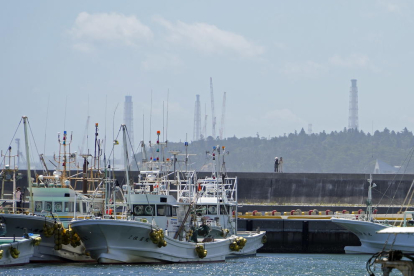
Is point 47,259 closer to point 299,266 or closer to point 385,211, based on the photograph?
point 299,266

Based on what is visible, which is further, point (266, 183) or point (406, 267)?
point (266, 183)

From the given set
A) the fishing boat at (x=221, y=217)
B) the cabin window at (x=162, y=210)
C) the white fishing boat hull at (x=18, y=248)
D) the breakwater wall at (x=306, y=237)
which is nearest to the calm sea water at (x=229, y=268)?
the white fishing boat hull at (x=18, y=248)

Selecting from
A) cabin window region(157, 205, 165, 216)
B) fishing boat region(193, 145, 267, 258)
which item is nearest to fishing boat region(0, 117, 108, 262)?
cabin window region(157, 205, 165, 216)

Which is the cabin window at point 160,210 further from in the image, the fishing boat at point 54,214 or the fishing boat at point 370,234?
the fishing boat at point 370,234

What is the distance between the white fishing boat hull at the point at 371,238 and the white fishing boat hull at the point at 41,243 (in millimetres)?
15035

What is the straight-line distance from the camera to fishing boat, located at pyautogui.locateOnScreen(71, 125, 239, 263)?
3822 centimetres

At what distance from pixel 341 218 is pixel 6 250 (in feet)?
67.7

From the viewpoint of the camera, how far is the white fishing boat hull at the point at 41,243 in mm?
40125

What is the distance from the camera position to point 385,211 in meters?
60.9

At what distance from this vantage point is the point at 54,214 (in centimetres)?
4375

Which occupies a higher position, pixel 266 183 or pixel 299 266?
pixel 266 183

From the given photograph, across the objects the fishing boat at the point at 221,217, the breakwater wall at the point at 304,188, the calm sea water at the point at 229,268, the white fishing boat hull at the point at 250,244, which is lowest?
the calm sea water at the point at 229,268

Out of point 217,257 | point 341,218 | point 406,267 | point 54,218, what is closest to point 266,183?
point 341,218

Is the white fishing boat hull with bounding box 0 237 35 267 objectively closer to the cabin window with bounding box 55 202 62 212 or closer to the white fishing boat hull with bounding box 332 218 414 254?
the cabin window with bounding box 55 202 62 212
